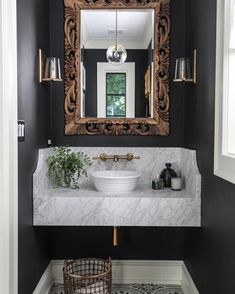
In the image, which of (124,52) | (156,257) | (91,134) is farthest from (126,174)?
(124,52)

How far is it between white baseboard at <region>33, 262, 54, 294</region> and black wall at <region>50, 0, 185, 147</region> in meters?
1.04

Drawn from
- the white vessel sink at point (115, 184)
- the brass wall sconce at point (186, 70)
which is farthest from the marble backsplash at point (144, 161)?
the brass wall sconce at point (186, 70)

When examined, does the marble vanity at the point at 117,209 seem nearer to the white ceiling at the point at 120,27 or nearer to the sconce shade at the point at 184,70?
the sconce shade at the point at 184,70

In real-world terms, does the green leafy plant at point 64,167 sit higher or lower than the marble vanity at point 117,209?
higher

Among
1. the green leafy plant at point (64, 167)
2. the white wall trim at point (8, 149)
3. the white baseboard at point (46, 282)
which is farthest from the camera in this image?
the green leafy plant at point (64, 167)

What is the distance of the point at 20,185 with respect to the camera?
2.10 meters

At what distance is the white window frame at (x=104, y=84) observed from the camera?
296 centimetres

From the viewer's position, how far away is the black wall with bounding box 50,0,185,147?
116 inches

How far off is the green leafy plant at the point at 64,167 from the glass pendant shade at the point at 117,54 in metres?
0.84

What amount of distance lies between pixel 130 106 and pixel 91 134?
1.32 feet

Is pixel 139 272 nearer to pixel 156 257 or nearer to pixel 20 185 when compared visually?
pixel 156 257

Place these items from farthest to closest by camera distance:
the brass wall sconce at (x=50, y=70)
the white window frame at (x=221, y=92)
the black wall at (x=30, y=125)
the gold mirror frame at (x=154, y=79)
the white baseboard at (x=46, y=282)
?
the gold mirror frame at (x=154, y=79), the brass wall sconce at (x=50, y=70), the white baseboard at (x=46, y=282), the black wall at (x=30, y=125), the white window frame at (x=221, y=92)

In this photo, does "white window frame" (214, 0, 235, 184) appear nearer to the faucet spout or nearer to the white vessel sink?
the white vessel sink

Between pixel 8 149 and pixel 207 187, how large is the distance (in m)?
1.22
